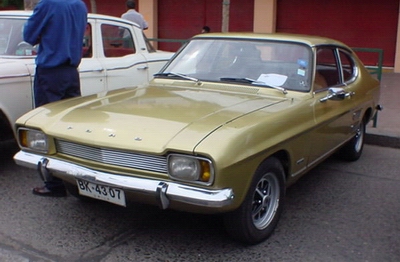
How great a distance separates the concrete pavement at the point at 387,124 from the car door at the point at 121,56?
10.3 ft

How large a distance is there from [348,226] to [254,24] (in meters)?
11.8

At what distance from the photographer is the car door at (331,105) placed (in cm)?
462

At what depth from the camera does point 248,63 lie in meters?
4.88

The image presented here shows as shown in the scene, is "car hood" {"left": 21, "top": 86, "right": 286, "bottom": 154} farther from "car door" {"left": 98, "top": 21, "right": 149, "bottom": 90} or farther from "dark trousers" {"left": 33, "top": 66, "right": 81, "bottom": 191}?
"car door" {"left": 98, "top": 21, "right": 149, "bottom": 90}

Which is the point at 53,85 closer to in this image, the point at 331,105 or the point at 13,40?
the point at 13,40

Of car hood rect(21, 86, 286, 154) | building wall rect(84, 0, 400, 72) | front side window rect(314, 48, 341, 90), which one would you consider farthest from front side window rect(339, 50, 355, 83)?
building wall rect(84, 0, 400, 72)

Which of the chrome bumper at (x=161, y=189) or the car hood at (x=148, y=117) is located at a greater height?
the car hood at (x=148, y=117)

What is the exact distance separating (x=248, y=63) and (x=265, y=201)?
1440mm

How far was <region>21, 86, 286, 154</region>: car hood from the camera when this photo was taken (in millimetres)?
3490

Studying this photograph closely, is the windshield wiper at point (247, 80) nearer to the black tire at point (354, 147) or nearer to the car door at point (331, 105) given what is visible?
the car door at point (331, 105)

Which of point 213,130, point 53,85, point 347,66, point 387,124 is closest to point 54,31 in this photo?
point 53,85

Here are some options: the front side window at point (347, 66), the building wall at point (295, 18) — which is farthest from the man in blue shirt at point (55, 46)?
the building wall at point (295, 18)

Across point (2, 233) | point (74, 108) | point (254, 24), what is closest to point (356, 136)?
point (74, 108)

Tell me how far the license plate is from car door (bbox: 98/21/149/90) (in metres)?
2.70
